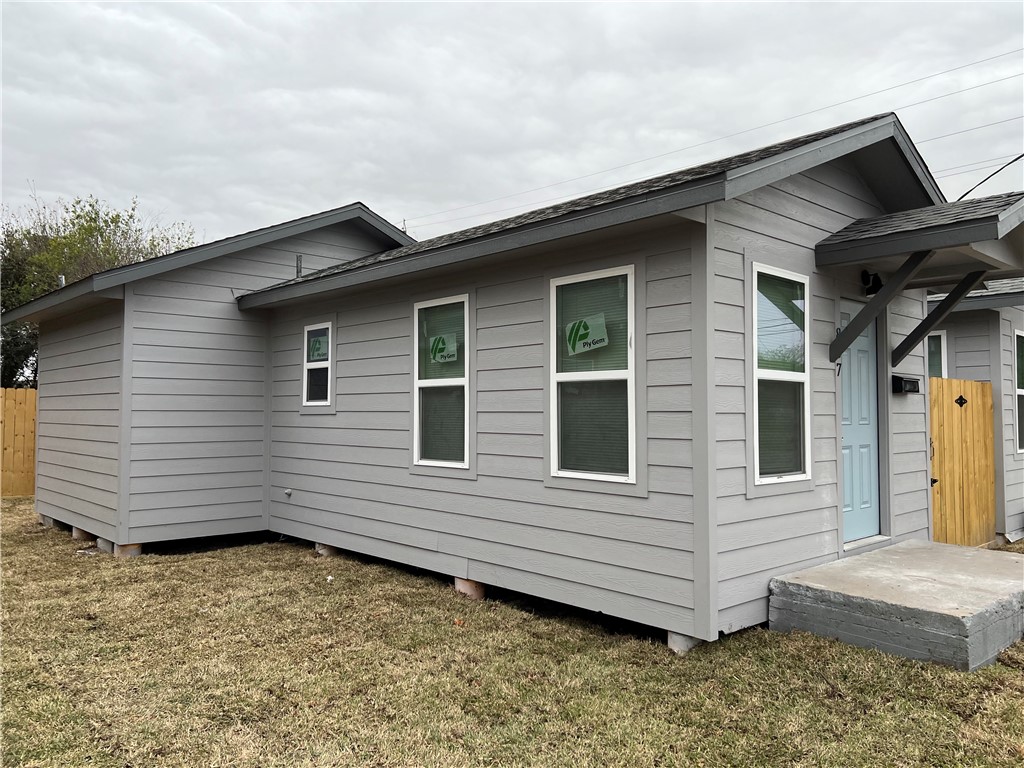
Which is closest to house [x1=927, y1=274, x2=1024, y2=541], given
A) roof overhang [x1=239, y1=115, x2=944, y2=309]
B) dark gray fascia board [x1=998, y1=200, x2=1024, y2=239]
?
roof overhang [x1=239, y1=115, x2=944, y2=309]

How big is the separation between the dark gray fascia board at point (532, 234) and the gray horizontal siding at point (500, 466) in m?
0.30

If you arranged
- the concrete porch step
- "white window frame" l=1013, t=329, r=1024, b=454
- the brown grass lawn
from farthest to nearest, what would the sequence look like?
"white window frame" l=1013, t=329, r=1024, b=454 → the concrete porch step → the brown grass lawn

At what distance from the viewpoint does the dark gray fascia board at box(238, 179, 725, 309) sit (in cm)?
354

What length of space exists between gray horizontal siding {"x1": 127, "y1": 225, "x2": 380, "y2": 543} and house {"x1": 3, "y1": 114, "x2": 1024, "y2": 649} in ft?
0.08

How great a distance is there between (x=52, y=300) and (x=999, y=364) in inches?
398

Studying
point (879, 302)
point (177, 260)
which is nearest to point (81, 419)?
point (177, 260)

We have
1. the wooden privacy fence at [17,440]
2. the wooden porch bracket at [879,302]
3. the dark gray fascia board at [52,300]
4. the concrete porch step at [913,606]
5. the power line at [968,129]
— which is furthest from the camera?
the power line at [968,129]

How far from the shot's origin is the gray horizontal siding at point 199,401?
22.5 feet

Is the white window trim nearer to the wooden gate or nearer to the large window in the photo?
the wooden gate

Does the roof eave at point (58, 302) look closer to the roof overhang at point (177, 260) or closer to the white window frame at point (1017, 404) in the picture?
the roof overhang at point (177, 260)

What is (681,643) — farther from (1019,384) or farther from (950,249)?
(1019,384)

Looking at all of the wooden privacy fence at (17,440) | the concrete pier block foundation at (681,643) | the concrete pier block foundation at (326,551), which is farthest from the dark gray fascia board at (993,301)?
the wooden privacy fence at (17,440)

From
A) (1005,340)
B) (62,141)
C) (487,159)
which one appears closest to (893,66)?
(487,159)

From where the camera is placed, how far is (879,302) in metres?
4.36
